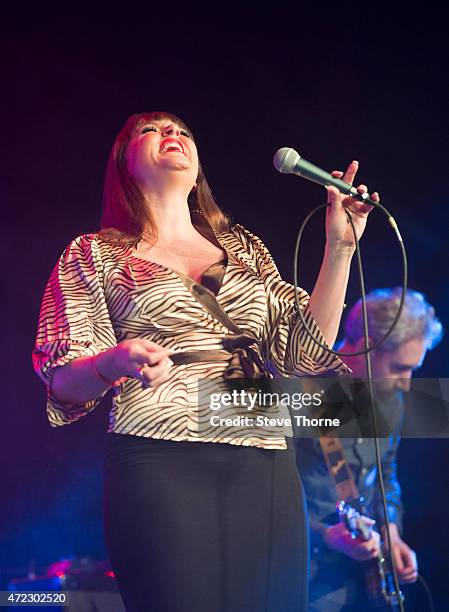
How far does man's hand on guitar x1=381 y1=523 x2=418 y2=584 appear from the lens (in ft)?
7.66

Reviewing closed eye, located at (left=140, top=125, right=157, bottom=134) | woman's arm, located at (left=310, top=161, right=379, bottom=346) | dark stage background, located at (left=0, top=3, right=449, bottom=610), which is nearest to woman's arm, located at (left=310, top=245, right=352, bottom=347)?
woman's arm, located at (left=310, top=161, right=379, bottom=346)

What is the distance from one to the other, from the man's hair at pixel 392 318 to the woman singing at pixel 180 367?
77cm

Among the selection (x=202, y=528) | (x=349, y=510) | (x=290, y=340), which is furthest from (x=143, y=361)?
(x=349, y=510)

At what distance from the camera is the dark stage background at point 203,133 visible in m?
2.67

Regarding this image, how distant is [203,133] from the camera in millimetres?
2719

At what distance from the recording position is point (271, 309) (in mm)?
1748

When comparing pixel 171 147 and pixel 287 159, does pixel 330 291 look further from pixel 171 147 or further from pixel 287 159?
pixel 171 147

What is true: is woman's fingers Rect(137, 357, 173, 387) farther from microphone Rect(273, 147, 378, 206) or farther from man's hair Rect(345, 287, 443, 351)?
man's hair Rect(345, 287, 443, 351)

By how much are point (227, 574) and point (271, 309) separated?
1.92 ft

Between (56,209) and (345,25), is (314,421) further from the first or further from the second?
(345,25)

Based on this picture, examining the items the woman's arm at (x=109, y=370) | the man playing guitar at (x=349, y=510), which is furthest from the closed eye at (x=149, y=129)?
the man playing guitar at (x=349, y=510)

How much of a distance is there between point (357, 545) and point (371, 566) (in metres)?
0.09

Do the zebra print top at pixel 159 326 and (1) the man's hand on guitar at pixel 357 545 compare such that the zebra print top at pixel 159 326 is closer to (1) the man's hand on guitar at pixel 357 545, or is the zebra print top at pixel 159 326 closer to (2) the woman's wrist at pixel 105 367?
(2) the woman's wrist at pixel 105 367

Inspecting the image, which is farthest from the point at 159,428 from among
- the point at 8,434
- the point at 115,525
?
the point at 8,434
